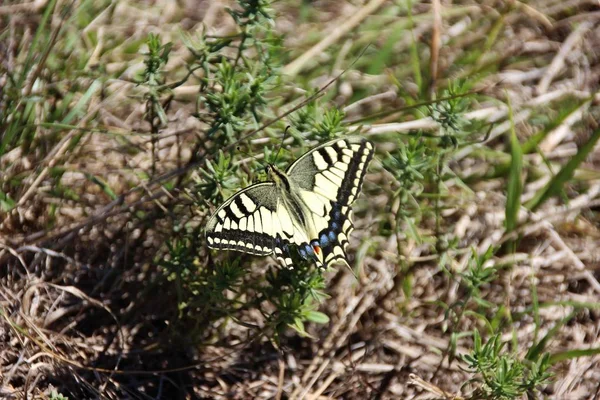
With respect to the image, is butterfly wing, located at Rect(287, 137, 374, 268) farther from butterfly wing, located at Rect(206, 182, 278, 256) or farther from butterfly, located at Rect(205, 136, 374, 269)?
butterfly wing, located at Rect(206, 182, 278, 256)

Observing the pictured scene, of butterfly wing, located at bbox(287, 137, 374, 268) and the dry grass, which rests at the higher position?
butterfly wing, located at bbox(287, 137, 374, 268)

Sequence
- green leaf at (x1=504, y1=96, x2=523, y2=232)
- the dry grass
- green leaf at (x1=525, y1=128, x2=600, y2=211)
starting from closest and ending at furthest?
1. the dry grass
2. green leaf at (x1=504, y1=96, x2=523, y2=232)
3. green leaf at (x1=525, y1=128, x2=600, y2=211)

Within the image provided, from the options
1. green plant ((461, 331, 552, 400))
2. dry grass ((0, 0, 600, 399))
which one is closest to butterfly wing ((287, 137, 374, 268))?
dry grass ((0, 0, 600, 399))

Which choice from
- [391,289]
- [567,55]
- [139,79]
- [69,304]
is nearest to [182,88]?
[139,79]

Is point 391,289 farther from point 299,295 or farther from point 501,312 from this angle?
point 299,295

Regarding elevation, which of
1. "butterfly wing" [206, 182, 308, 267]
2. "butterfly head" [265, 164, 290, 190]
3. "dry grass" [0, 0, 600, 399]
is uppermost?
"butterfly head" [265, 164, 290, 190]

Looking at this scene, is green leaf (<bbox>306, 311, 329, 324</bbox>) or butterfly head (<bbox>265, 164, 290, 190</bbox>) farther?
green leaf (<bbox>306, 311, 329, 324</bbox>)
